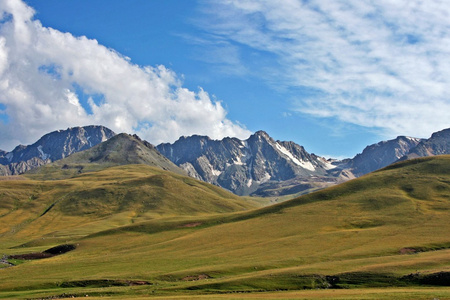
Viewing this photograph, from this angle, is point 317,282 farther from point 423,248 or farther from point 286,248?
point 423,248

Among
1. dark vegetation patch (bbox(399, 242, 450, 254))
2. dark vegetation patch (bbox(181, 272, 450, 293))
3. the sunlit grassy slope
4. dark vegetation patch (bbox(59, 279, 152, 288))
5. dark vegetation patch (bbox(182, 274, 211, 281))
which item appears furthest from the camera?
dark vegetation patch (bbox(399, 242, 450, 254))

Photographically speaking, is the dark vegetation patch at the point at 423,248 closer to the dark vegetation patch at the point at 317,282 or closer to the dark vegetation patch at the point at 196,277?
the dark vegetation patch at the point at 317,282

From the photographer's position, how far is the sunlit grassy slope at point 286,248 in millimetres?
63062

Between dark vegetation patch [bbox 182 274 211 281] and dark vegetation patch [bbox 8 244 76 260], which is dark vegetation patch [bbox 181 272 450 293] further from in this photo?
dark vegetation patch [bbox 8 244 76 260]

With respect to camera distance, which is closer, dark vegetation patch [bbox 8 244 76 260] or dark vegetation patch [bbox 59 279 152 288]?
dark vegetation patch [bbox 59 279 152 288]

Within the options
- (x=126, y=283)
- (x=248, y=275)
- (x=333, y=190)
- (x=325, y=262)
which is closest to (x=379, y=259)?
(x=325, y=262)

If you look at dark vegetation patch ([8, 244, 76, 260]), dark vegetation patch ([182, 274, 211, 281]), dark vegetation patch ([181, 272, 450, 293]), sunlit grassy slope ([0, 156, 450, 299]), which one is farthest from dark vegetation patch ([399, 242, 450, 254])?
dark vegetation patch ([8, 244, 76, 260])

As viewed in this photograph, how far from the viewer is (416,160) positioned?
17825cm

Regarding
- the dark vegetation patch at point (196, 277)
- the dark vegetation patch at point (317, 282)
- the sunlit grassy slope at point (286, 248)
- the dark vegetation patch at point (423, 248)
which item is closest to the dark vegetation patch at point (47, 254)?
the sunlit grassy slope at point (286, 248)

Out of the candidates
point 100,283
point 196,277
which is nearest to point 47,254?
point 100,283

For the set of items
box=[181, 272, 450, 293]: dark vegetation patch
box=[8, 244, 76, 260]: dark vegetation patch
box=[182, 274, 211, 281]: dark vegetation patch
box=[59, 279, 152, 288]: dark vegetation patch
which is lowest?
box=[181, 272, 450, 293]: dark vegetation patch

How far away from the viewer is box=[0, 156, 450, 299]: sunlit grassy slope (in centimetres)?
6306

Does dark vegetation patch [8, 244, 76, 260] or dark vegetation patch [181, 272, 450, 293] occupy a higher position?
dark vegetation patch [8, 244, 76, 260]

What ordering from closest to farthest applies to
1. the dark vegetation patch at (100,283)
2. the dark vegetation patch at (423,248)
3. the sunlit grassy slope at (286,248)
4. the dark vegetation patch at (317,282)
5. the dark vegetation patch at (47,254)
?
the dark vegetation patch at (317,282), the sunlit grassy slope at (286,248), the dark vegetation patch at (100,283), the dark vegetation patch at (423,248), the dark vegetation patch at (47,254)
